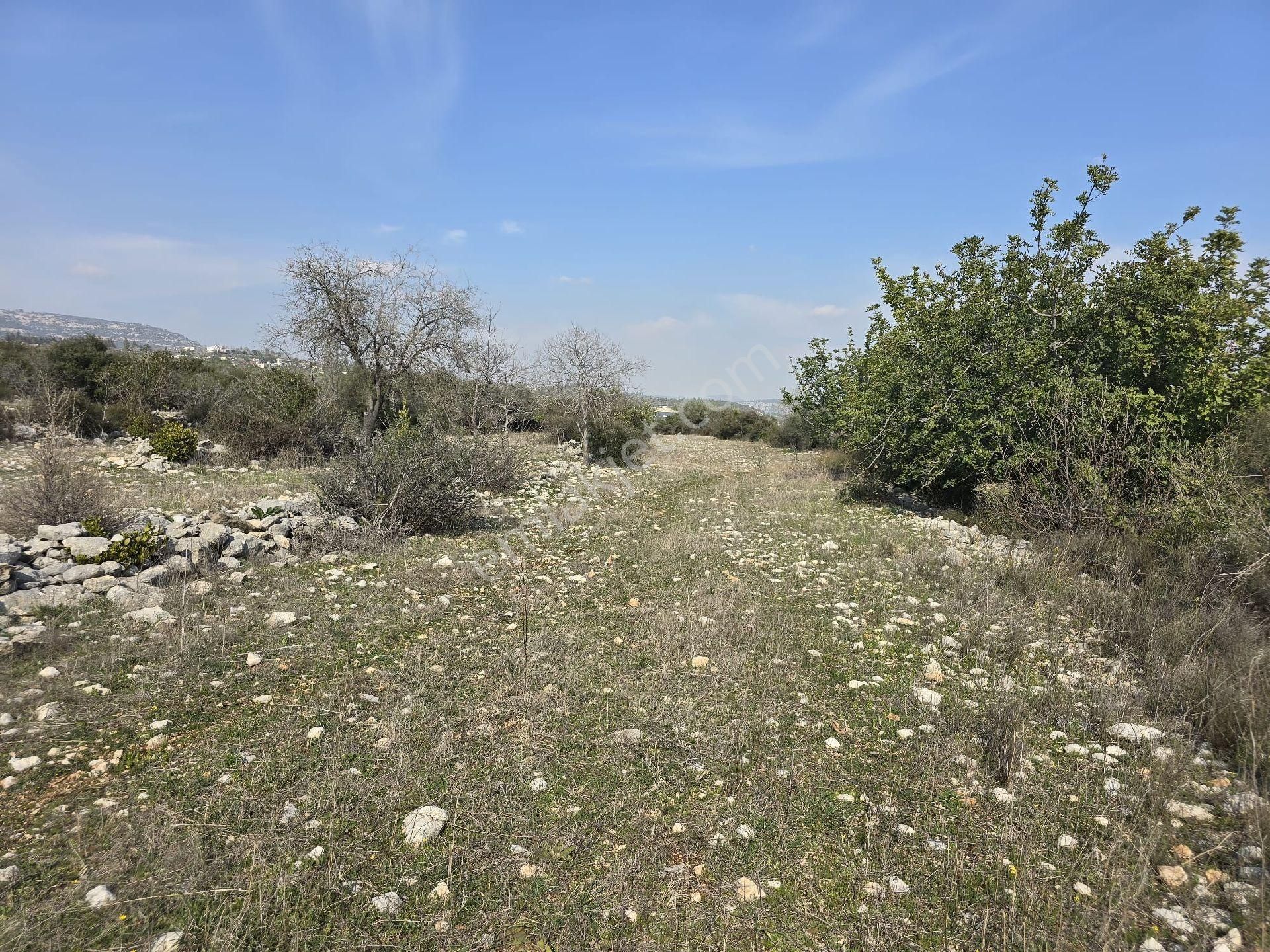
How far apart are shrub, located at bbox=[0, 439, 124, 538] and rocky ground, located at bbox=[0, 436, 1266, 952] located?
0.76 meters

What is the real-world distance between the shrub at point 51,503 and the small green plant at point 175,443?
236 inches

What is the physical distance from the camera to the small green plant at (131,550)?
18.4 ft

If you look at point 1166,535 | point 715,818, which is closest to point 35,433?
point 715,818

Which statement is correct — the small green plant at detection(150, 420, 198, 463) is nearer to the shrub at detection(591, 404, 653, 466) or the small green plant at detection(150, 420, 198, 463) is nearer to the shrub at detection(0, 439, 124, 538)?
the shrub at detection(0, 439, 124, 538)

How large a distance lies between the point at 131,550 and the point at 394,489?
9.37ft

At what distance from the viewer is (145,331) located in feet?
165

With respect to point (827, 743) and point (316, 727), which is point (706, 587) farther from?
point (316, 727)

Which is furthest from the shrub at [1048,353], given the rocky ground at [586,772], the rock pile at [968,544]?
the rocky ground at [586,772]

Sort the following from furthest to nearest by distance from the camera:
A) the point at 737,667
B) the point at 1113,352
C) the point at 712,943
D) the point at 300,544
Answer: the point at 1113,352 → the point at 300,544 → the point at 737,667 → the point at 712,943

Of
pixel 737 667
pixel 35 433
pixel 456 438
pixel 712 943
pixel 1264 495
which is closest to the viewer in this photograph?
pixel 712 943

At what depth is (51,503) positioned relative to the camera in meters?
6.44

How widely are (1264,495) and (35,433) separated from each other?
72.4 feet

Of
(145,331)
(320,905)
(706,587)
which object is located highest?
(145,331)

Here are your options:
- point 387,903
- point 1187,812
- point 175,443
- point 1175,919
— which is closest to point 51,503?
point 175,443
